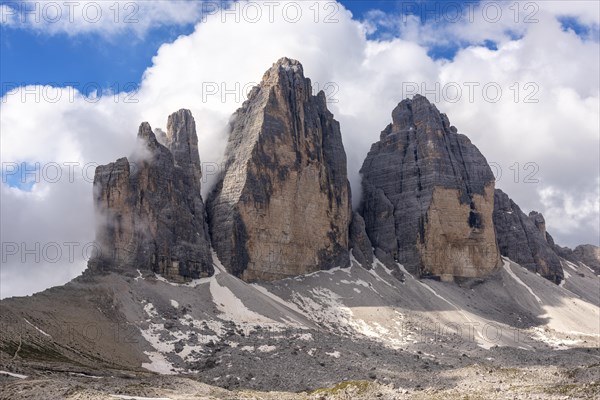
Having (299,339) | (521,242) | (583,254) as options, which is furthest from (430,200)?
(583,254)

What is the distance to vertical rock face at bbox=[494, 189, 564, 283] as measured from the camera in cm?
15838

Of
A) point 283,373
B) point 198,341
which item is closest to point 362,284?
point 198,341

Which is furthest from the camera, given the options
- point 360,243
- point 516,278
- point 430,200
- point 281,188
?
point 516,278

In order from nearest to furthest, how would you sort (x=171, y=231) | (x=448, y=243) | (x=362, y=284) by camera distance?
(x=171, y=231) < (x=362, y=284) < (x=448, y=243)

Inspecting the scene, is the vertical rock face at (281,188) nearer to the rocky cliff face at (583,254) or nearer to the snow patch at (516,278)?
the snow patch at (516,278)

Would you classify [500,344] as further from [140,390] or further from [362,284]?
[140,390]

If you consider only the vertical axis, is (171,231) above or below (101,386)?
above

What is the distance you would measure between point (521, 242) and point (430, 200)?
3273cm

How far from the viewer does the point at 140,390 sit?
4825 centimetres

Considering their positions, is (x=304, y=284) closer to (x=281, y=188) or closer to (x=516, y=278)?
(x=281, y=188)

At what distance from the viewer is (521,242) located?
160m

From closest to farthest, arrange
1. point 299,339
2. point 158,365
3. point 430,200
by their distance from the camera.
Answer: point 158,365 → point 299,339 → point 430,200

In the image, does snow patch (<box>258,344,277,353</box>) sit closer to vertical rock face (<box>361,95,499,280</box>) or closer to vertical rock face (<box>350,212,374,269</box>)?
vertical rock face (<box>350,212,374,269</box>)

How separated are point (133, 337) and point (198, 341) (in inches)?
266
